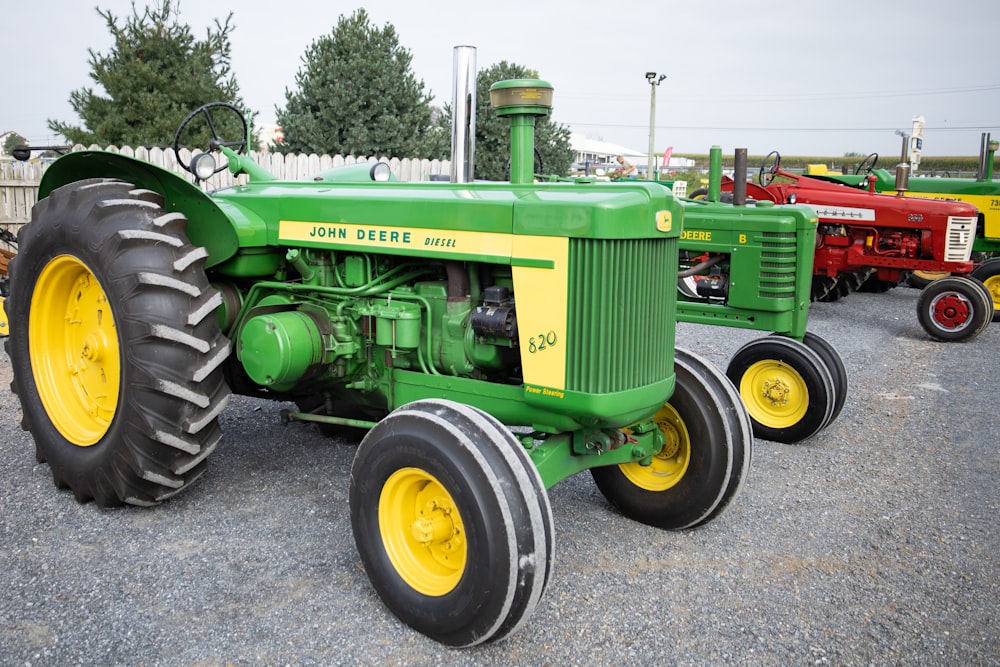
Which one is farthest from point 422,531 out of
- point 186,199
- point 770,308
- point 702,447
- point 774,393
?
point 770,308

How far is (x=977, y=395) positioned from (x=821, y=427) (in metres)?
2.16

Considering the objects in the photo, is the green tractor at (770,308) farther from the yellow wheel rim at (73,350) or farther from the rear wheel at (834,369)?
the yellow wheel rim at (73,350)

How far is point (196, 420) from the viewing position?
330 centimetres

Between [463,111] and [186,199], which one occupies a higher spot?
[463,111]

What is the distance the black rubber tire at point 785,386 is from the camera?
4926 mm

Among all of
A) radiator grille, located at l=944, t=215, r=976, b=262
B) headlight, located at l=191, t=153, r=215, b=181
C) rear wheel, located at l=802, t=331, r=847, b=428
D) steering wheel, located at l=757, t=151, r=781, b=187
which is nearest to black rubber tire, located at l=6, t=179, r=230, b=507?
headlight, located at l=191, t=153, r=215, b=181

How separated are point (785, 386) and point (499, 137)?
34.6 ft

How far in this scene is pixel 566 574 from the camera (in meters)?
3.14

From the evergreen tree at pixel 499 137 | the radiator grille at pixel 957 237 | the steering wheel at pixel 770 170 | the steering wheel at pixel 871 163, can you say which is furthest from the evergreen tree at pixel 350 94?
the radiator grille at pixel 957 237

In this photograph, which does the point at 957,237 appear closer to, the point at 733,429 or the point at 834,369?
the point at 834,369

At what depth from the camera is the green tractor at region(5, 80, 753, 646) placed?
270 centimetres

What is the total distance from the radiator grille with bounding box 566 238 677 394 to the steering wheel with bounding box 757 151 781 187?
6.03 meters

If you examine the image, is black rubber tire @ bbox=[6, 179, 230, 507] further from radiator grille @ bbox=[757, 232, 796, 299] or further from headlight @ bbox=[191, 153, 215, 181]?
radiator grille @ bbox=[757, 232, 796, 299]

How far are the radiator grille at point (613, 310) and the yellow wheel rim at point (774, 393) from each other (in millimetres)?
2414
